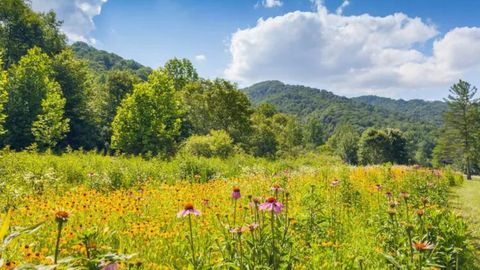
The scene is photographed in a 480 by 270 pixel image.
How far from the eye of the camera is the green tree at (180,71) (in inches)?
1580

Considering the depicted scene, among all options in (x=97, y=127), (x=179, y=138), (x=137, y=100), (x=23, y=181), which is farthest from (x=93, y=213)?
(x=97, y=127)

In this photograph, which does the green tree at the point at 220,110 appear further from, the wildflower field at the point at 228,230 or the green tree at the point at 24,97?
the wildflower field at the point at 228,230

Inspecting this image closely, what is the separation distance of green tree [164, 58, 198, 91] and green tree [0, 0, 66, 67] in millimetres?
11130

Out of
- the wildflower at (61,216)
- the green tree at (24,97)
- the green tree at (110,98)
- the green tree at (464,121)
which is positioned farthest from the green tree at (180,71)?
the wildflower at (61,216)

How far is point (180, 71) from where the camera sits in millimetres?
41094

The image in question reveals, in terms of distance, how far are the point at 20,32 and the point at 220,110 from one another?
20931 millimetres

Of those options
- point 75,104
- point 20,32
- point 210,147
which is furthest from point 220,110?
point 20,32

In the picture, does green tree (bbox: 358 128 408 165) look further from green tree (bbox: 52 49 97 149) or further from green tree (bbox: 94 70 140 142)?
green tree (bbox: 52 49 97 149)

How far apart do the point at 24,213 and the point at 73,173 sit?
4.91 m

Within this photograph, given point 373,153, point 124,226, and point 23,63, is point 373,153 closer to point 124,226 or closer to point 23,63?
point 23,63

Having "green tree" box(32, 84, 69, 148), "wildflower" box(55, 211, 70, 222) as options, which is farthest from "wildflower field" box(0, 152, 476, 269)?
"green tree" box(32, 84, 69, 148)

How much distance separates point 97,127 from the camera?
1336 inches

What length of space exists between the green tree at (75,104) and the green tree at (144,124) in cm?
687

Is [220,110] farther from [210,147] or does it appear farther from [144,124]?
[210,147]
